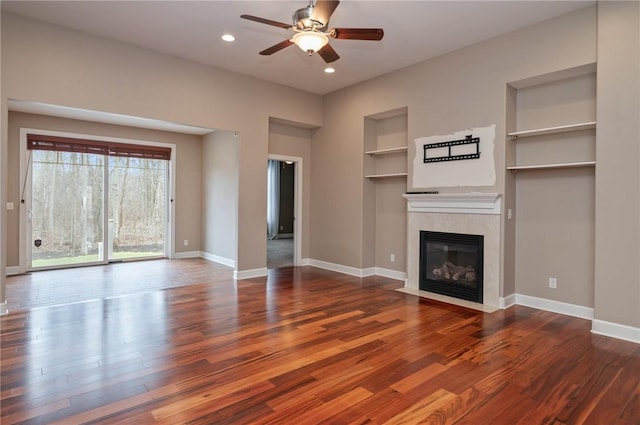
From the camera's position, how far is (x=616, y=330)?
11.2ft

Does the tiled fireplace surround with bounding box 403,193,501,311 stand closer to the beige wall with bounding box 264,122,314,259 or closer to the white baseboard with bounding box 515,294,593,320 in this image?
the white baseboard with bounding box 515,294,593,320

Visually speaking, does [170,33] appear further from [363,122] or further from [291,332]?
[291,332]

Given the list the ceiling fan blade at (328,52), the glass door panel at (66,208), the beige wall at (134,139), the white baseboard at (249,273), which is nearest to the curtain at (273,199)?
the beige wall at (134,139)

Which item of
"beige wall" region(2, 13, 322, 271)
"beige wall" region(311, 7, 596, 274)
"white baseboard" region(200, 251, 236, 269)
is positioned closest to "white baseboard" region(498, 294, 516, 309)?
"beige wall" region(311, 7, 596, 274)

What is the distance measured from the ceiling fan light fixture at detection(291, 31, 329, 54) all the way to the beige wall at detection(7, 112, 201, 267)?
5.46 m

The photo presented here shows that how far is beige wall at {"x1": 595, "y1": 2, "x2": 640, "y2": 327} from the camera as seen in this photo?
3.33m

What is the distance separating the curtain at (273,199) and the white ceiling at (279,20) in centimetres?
711

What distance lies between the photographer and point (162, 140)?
7723mm

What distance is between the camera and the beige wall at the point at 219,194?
23.4 feet

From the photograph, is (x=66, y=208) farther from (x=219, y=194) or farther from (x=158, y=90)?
(x=158, y=90)

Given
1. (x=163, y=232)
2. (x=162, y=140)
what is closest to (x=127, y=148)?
(x=162, y=140)

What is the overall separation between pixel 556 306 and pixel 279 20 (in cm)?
466

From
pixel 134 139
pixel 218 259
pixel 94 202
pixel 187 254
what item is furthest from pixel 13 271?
pixel 218 259

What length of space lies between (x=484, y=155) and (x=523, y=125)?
2.02 feet
